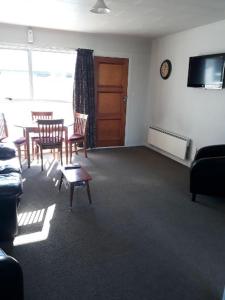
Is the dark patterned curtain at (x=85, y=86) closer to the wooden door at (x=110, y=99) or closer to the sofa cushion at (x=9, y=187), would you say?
the wooden door at (x=110, y=99)

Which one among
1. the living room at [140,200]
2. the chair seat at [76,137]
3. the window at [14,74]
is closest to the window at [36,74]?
the window at [14,74]

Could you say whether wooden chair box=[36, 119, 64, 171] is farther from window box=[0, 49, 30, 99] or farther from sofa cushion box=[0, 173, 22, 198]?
sofa cushion box=[0, 173, 22, 198]

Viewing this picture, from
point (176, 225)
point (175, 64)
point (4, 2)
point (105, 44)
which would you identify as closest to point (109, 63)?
point (105, 44)

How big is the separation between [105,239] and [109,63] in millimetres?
3946

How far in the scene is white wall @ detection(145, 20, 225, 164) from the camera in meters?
3.95

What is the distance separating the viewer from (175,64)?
15.9ft

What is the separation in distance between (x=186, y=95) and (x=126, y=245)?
3159mm

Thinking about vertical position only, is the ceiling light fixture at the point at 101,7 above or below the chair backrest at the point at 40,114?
above

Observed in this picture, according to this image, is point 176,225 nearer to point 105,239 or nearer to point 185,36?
point 105,239

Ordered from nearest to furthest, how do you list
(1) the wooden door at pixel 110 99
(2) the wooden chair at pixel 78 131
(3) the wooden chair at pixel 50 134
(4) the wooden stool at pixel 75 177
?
(4) the wooden stool at pixel 75 177 < (3) the wooden chair at pixel 50 134 < (2) the wooden chair at pixel 78 131 < (1) the wooden door at pixel 110 99

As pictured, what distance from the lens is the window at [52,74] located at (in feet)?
16.4

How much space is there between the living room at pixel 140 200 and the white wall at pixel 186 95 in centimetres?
2

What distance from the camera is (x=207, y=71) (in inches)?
156

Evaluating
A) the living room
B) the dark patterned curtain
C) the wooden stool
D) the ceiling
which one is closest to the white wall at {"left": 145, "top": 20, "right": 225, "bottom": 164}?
the living room
